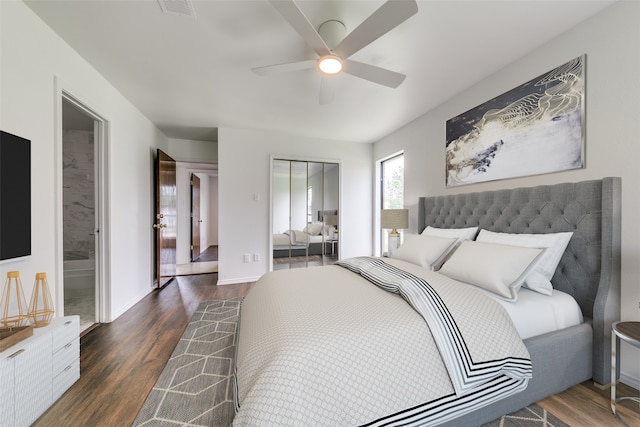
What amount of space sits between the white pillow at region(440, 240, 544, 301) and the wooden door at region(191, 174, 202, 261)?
533cm

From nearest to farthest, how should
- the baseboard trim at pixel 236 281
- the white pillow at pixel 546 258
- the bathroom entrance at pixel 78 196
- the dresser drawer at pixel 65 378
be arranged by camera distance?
the dresser drawer at pixel 65 378, the white pillow at pixel 546 258, the bathroom entrance at pixel 78 196, the baseboard trim at pixel 236 281

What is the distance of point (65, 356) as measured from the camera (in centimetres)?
146

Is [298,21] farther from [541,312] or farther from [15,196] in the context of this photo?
[541,312]

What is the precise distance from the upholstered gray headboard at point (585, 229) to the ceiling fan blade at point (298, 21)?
77.6 inches

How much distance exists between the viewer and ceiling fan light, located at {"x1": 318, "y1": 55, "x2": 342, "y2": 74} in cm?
167

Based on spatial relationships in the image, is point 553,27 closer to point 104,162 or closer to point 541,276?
point 541,276

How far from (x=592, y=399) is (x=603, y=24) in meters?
2.37

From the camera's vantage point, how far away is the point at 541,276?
1.62 meters

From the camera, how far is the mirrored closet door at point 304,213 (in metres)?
4.02

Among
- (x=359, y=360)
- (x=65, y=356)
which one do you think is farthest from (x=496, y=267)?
(x=65, y=356)

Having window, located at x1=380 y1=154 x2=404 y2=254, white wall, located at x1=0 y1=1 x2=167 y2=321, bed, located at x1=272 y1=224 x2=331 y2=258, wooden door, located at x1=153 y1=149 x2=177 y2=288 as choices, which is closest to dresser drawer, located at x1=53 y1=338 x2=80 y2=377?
white wall, located at x1=0 y1=1 x2=167 y2=321

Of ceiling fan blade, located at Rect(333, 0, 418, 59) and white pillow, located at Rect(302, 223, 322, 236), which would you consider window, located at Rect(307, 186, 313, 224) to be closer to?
white pillow, located at Rect(302, 223, 322, 236)

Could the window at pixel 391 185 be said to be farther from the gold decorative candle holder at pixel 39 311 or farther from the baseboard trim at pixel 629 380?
the gold decorative candle holder at pixel 39 311

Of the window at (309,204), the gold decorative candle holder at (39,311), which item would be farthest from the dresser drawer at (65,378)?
the window at (309,204)
